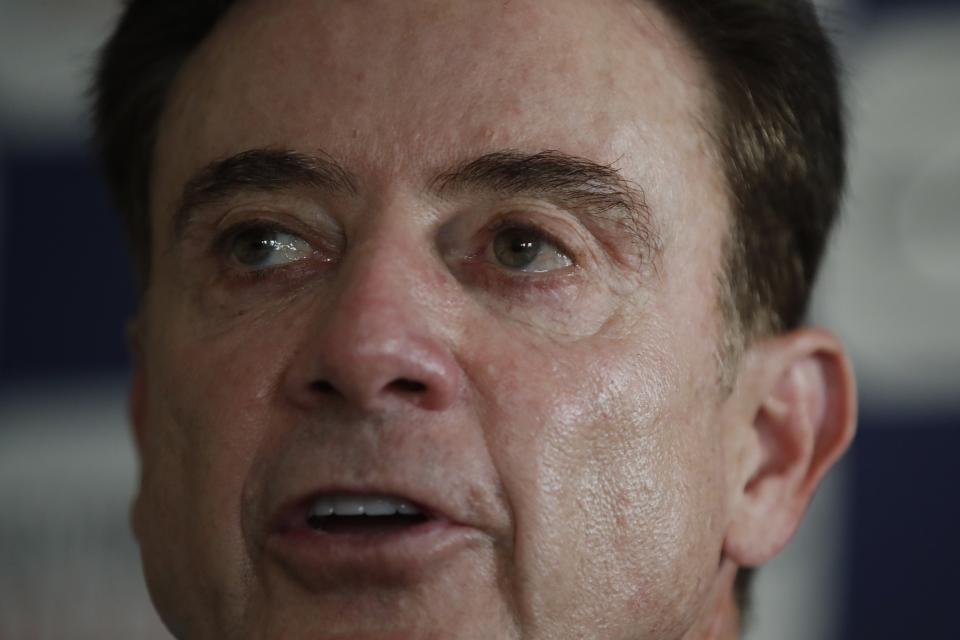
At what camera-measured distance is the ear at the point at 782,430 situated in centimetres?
154

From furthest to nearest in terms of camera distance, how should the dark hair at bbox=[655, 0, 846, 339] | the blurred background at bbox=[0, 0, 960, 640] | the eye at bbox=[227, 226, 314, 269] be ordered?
the blurred background at bbox=[0, 0, 960, 640] < the dark hair at bbox=[655, 0, 846, 339] < the eye at bbox=[227, 226, 314, 269]

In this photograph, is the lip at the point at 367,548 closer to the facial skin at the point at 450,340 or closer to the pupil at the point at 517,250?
the facial skin at the point at 450,340

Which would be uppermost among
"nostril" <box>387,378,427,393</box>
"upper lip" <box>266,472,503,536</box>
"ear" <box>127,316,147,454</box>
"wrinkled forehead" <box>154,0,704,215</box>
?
"wrinkled forehead" <box>154,0,704,215</box>

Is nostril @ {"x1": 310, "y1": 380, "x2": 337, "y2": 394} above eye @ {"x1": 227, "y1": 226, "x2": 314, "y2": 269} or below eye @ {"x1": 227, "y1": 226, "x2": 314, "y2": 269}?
below

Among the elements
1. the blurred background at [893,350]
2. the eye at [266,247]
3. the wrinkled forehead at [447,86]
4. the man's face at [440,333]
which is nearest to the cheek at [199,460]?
the man's face at [440,333]

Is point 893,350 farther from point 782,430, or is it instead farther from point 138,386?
point 138,386

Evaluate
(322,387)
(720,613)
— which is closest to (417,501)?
(322,387)

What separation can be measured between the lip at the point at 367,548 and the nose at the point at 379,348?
0.35 ft

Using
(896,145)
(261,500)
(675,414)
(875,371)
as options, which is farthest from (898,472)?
(261,500)

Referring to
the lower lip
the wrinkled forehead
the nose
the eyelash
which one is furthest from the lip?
the wrinkled forehead

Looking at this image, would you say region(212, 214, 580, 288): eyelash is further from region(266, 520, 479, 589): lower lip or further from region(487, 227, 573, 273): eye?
region(266, 520, 479, 589): lower lip

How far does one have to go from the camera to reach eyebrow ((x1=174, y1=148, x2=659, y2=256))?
4.50 ft

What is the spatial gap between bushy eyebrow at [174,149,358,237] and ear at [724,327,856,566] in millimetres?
581

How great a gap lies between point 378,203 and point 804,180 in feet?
2.23
